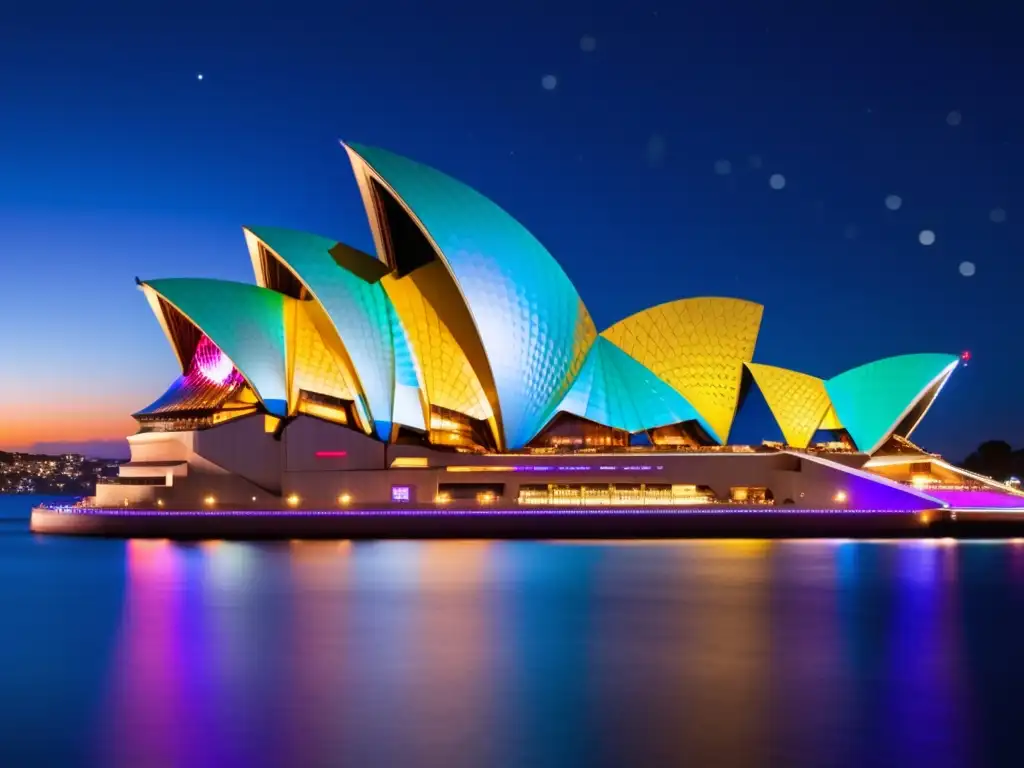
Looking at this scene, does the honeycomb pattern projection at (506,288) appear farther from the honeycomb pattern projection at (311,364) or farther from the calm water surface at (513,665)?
the calm water surface at (513,665)

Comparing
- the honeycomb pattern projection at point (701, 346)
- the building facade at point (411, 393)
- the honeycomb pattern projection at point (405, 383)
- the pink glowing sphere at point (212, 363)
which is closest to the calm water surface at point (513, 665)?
the building facade at point (411, 393)

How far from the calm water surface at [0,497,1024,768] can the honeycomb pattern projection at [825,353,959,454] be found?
19.2 meters

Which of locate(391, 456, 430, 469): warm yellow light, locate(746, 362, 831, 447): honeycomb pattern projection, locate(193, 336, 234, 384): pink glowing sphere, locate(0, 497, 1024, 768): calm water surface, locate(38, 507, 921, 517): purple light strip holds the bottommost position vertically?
locate(0, 497, 1024, 768): calm water surface

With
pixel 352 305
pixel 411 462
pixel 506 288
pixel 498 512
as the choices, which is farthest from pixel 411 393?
pixel 498 512

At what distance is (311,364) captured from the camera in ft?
128

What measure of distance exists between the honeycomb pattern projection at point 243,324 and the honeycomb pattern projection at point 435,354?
4.50m

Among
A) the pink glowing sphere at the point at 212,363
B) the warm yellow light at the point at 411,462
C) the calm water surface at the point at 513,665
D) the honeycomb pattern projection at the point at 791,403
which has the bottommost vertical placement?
the calm water surface at the point at 513,665

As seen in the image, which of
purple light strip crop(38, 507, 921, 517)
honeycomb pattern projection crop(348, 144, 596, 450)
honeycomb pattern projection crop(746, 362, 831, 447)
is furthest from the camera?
honeycomb pattern projection crop(746, 362, 831, 447)

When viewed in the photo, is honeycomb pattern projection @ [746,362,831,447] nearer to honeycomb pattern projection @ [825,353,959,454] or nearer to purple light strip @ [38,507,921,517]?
honeycomb pattern projection @ [825,353,959,454]

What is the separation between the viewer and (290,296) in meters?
40.7

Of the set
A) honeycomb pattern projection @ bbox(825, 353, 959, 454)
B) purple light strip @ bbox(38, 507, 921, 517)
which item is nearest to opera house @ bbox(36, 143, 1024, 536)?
purple light strip @ bbox(38, 507, 921, 517)

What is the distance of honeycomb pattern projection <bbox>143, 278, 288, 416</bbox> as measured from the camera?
3756 cm

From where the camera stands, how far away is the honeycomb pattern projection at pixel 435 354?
3988 centimetres

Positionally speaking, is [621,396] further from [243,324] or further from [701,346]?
[243,324]
